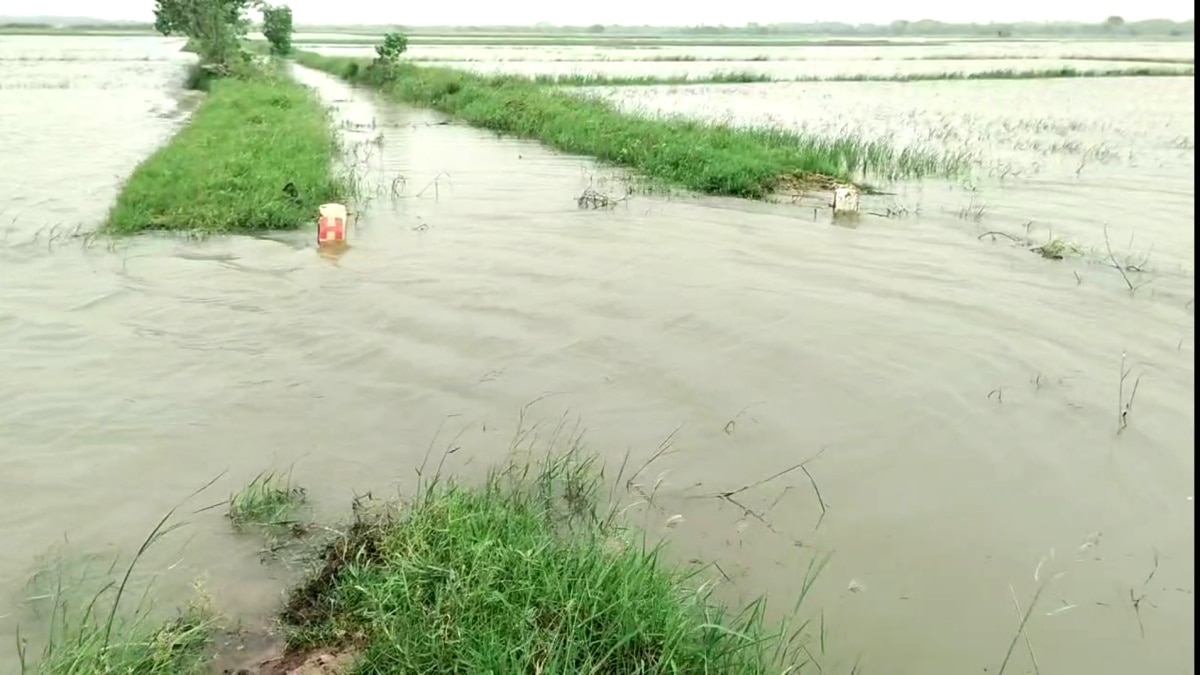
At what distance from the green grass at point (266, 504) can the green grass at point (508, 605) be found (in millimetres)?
424

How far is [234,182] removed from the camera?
10.7m

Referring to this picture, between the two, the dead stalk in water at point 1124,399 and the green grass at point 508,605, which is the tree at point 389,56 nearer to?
the dead stalk in water at point 1124,399

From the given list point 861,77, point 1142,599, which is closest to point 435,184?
point 1142,599

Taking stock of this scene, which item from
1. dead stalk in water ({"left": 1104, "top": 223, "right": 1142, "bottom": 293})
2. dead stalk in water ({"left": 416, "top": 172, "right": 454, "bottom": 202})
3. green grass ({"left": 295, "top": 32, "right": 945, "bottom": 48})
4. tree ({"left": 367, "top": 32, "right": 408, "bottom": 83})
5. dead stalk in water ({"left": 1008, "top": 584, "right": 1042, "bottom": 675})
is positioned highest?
green grass ({"left": 295, "top": 32, "right": 945, "bottom": 48})

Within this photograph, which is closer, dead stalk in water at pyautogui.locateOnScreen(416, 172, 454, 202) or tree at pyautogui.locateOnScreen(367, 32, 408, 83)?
dead stalk in water at pyautogui.locateOnScreen(416, 172, 454, 202)

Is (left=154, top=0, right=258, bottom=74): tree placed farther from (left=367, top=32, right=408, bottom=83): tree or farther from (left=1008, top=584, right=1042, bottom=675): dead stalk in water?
(left=1008, top=584, right=1042, bottom=675): dead stalk in water

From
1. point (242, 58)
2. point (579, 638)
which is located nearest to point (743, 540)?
point (579, 638)

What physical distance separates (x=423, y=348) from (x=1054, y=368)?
4529 millimetres

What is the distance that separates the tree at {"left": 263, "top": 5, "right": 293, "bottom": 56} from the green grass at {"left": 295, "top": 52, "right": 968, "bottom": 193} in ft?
109

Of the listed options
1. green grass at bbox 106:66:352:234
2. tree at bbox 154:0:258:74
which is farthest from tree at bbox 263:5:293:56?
green grass at bbox 106:66:352:234

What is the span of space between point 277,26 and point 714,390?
51.3 m

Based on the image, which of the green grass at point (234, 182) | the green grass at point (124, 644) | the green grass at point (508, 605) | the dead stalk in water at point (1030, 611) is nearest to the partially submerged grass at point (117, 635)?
the green grass at point (124, 644)

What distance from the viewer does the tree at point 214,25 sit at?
34.4 metres

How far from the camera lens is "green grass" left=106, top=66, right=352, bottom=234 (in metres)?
9.59
